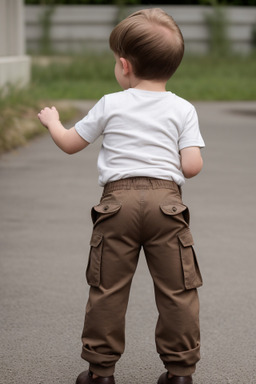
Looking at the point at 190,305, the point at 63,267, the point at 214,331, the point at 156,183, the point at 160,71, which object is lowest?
the point at 63,267

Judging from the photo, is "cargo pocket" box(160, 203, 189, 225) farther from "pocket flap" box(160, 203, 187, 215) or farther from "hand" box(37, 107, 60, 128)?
"hand" box(37, 107, 60, 128)

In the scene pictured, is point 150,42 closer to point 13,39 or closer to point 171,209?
point 171,209

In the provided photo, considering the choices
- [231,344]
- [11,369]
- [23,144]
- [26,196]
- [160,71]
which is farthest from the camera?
[23,144]

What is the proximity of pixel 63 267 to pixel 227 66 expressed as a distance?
2175 centimetres

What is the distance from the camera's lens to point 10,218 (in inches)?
264

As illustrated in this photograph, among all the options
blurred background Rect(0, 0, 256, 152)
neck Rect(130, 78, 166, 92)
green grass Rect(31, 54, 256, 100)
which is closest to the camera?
neck Rect(130, 78, 166, 92)

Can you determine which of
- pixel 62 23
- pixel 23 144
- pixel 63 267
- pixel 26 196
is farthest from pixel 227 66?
pixel 63 267

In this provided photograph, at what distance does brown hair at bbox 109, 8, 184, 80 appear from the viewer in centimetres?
307

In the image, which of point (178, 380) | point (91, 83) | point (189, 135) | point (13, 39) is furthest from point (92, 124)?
point (91, 83)

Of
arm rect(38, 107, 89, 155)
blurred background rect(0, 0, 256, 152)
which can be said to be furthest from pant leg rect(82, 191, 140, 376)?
blurred background rect(0, 0, 256, 152)

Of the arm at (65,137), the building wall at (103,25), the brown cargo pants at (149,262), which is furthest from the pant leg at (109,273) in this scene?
the building wall at (103,25)

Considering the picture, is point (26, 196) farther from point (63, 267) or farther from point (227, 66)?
point (227, 66)

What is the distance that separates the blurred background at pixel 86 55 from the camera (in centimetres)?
1351

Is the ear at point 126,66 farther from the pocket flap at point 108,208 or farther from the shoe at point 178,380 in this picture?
the shoe at point 178,380
